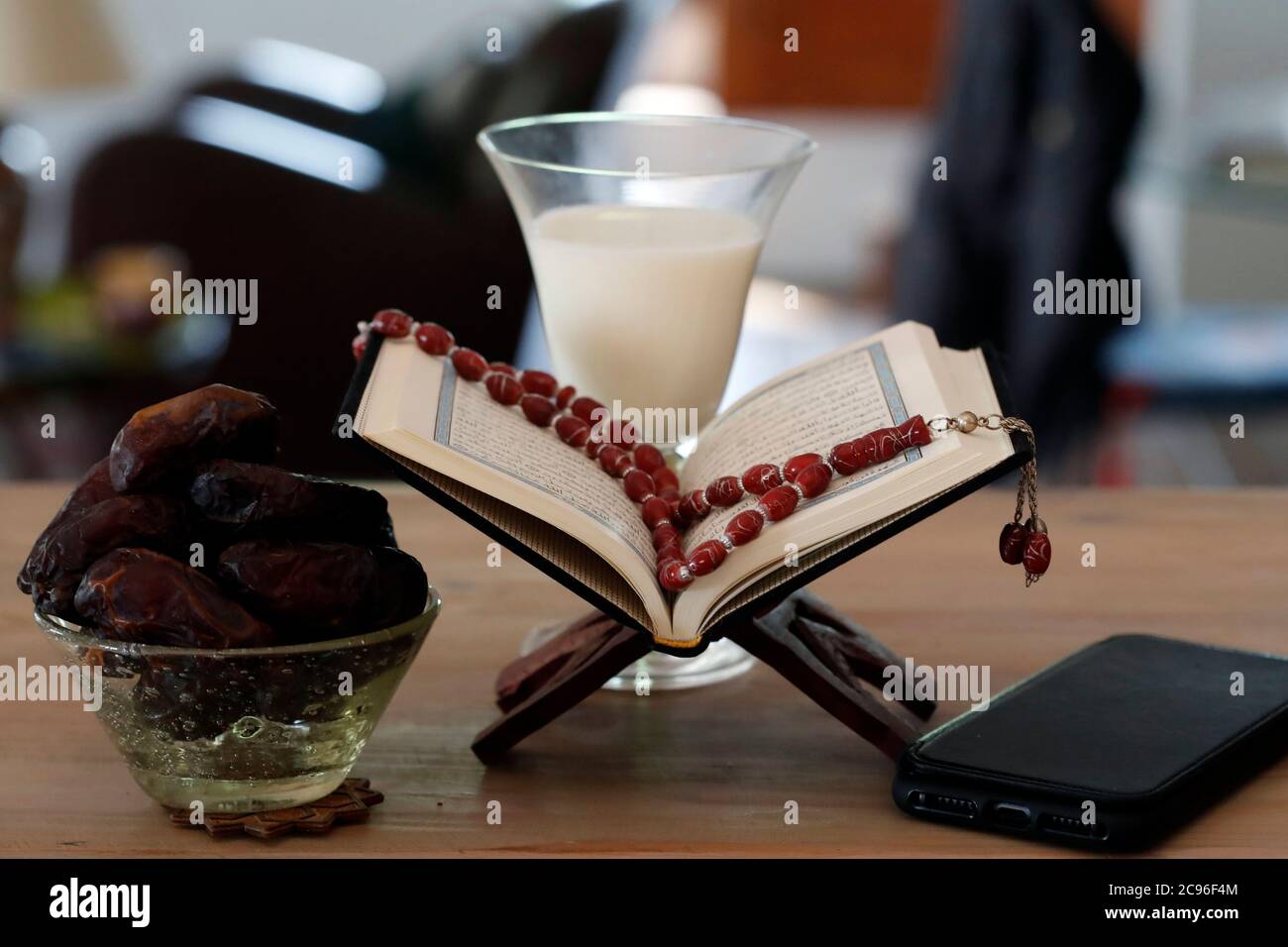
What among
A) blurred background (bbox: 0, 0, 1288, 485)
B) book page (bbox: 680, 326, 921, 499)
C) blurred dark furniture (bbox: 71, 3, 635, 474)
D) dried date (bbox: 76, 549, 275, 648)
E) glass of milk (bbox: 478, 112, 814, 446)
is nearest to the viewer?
dried date (bbox: 76, 549, 275, 648)

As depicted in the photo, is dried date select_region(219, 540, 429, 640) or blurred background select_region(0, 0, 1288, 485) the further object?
blurred background select_region(0, 0, 1288, 485)

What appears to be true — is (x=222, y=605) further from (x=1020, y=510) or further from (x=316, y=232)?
(x=316, y=232)

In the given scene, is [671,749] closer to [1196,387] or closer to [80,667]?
[80,667]

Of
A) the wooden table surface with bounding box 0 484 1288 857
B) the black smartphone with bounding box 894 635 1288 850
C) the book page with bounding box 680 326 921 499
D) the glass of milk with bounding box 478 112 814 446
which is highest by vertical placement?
the glass of milk with bounding box 478 112 814 446

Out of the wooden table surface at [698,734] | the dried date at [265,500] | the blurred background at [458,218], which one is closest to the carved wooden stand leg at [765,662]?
the wooden table surface at [698,734]

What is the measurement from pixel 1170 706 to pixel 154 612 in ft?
1.47

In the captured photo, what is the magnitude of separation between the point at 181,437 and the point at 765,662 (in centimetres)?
28

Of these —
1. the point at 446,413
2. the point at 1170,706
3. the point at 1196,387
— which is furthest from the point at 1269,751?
the point at 1196,387

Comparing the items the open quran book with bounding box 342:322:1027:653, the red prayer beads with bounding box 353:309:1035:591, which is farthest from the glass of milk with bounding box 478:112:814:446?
the open quran book with bounding box 342:322:1027:653

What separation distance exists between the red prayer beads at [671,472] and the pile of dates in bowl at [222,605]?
0.12m

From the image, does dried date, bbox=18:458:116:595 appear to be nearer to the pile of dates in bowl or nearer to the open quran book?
the pile of dates in bowl

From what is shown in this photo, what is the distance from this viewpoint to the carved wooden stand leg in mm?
701

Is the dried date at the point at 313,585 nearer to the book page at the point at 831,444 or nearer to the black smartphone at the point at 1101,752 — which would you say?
the book page at the point at 831,444

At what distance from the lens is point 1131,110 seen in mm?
2098
